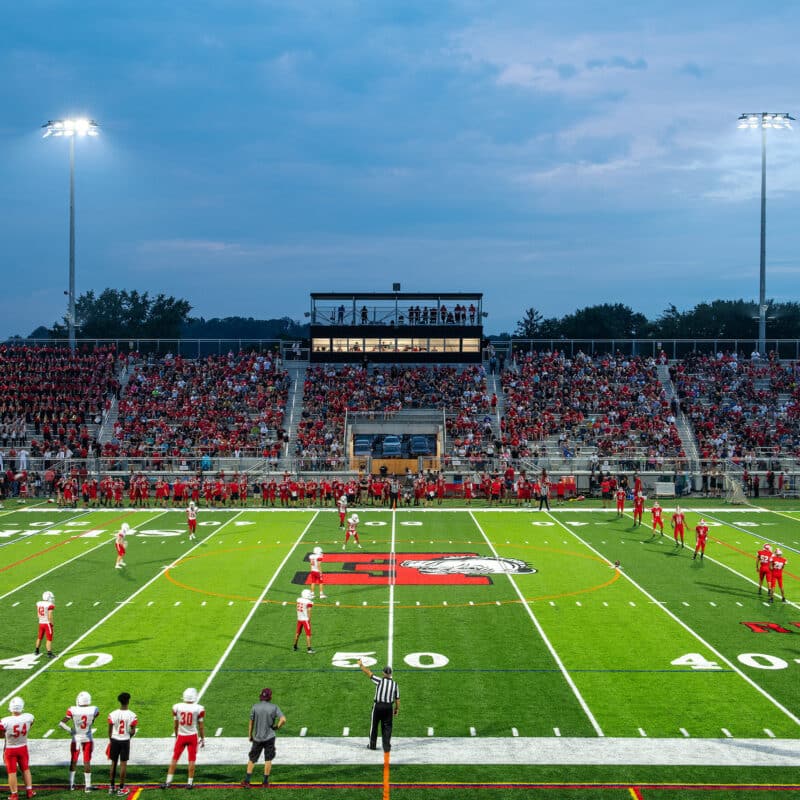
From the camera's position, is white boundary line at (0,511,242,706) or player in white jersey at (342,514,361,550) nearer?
white boundary line at (0,511,242,706)

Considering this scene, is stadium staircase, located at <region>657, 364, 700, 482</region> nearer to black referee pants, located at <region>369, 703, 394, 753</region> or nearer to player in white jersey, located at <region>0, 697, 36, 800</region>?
black referee pants, located at <region>369, 703, 394, 753</region>

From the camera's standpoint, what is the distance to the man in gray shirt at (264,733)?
11172mm

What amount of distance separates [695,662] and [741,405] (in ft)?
112

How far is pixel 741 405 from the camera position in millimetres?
47625

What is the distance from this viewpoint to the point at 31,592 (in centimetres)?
2144

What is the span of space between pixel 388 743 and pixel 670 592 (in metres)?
11.7

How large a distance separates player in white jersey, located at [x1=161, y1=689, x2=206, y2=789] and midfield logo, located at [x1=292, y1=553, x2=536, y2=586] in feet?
35.7

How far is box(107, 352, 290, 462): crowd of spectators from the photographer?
42000 millimetres

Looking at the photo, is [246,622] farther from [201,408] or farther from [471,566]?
[201,408]

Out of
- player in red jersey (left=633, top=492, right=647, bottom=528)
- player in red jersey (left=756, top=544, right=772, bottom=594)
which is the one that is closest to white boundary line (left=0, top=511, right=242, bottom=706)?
player in red jersey (left=756, top=544, right=772, bottom=594)

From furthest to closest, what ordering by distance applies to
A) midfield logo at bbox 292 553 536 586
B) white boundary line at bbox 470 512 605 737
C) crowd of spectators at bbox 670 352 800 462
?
crowd of spectators at bbox 670 352 800 462 < midfield logo at bbox 292 553 536 586 < white boundary line at bbox 470 512 605 737

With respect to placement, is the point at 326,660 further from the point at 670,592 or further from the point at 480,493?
the point at 480,493

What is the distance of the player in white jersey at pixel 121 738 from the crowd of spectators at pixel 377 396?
1204 inches

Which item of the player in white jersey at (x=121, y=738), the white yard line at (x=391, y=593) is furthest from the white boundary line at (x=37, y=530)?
the player in white jersey at (x=121, y=738)
